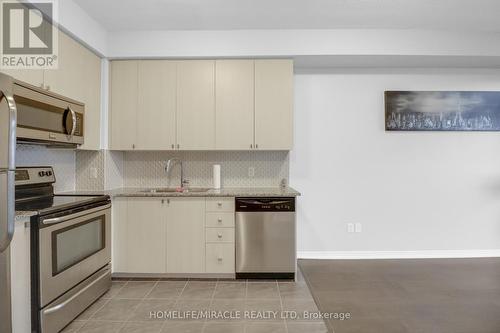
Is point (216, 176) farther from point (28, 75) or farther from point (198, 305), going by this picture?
point (28, 75)

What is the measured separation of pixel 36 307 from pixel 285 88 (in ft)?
9.16

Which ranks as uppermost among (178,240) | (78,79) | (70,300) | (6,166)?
(78,79)

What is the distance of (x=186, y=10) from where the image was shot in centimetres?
284

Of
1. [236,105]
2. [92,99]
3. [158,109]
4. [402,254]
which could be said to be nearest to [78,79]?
[92,99]

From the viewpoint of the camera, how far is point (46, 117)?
223 centimetres

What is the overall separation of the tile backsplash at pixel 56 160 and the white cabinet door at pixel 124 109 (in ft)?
1.50

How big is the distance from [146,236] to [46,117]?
1.42 meters

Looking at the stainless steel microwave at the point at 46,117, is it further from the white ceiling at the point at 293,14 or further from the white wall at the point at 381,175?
the white wall at the point at 381,175

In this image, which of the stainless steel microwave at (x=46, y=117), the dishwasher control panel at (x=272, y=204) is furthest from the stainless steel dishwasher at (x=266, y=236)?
the stainless steel microwave at (x=46, y=117)

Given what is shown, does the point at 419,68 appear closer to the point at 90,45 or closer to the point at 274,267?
the point at 274,267

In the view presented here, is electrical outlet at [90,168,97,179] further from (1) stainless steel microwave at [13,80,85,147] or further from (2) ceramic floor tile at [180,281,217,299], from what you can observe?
(2) ceramic floor tile at [180,281,217,299]

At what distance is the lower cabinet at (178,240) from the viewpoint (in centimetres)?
305

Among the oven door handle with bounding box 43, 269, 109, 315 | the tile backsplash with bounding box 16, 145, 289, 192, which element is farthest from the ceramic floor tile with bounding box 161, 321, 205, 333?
the tile backsplash with bounding box 16, 145, 289, 192

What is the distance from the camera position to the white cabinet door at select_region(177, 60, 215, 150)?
→ 130 inches
